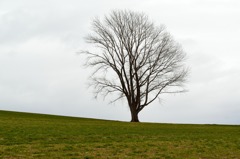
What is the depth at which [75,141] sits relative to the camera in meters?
19.9

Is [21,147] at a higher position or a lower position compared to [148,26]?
lower

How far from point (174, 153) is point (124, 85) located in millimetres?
33363

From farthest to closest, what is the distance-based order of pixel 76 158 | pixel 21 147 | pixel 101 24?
1. pixel 101 24
2. pixel 21 147
3. pixel 76 158

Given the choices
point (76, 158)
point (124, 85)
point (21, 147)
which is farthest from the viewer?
point (124, 85)

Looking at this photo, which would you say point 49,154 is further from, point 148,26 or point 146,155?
point 148,26

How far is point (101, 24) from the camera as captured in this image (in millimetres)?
53312

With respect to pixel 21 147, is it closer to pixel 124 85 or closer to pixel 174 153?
pixel 174 153

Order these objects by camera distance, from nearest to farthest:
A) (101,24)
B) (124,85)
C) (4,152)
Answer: (4,152)
(124,85)
(101,24)

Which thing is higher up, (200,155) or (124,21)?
(124,21)

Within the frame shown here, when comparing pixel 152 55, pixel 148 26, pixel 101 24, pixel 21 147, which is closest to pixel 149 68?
pixel 152 55

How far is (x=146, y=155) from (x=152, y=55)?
36324 millimetres

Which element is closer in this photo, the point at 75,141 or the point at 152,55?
the point at 75,141

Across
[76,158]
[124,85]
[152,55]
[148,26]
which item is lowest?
[76,158]

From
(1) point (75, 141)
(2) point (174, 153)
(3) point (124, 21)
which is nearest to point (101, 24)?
(3) point (124, 21)
